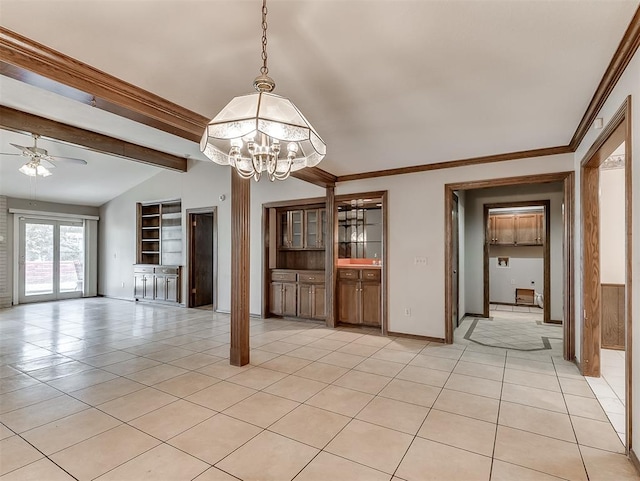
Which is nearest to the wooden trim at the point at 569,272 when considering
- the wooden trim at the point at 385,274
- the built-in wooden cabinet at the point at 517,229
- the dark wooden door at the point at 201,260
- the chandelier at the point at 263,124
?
the wooden trim at the point at 385,274

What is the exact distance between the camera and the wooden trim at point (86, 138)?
4.38m

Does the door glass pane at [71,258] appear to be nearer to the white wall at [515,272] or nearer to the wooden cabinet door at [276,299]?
the wooden cabinet door at [276,299]

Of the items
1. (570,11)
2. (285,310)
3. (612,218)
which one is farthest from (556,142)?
(285,310)

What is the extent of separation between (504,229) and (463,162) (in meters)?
4.56

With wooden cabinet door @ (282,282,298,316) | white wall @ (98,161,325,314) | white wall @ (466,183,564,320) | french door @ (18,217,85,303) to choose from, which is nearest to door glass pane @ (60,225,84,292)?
french door @ (18,217,85,303)

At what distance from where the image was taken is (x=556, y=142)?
3.77 meters

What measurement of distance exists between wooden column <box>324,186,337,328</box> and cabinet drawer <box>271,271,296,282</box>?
79 cm

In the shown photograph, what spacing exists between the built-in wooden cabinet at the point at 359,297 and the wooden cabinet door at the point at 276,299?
1251 mm

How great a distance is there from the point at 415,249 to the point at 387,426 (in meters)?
2.87

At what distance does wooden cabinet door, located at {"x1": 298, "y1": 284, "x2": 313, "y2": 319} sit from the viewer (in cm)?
595

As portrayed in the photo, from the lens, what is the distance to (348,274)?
5531 millimetres

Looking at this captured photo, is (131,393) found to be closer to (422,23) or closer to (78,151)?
(422,23)

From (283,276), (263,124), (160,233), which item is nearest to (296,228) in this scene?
(283,276)

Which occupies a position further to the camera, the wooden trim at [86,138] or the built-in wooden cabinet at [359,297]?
the built-in wooden cabinet at [359,297]
